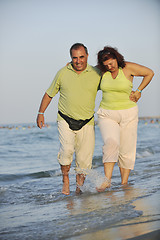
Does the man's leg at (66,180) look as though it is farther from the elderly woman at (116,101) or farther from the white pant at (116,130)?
the white pant at (116,130)

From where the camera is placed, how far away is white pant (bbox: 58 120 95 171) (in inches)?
178

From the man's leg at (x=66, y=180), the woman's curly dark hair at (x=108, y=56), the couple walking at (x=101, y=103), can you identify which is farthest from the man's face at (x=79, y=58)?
the man's leg at (x=66, y=180)

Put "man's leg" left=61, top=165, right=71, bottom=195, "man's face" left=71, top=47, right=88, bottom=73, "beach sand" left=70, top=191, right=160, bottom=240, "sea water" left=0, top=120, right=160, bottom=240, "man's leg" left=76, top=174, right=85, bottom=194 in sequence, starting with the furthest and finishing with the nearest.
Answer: "man's leg" left=76, top=174, right=85, bottom=194
"man's leg" left=61, top=165, right=71, bottom=195
"man's face" left=71, top=47, right=88, bottom=73
"sea water" left=0, top=120, right=160, bottom=240
"beach sand" left=70, top=191, right=160, bottom=240

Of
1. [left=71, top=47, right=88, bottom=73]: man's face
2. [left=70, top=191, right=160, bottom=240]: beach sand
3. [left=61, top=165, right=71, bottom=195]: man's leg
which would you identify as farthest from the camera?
[left=61, top=165, right=71, bottom=195]: man's leg

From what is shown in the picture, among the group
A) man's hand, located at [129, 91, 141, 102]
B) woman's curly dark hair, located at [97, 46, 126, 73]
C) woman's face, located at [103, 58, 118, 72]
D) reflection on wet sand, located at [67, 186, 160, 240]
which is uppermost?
woman's curly dark hair, located at [97, 46, 126, 73]

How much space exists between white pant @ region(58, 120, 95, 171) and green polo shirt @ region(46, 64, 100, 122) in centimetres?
18

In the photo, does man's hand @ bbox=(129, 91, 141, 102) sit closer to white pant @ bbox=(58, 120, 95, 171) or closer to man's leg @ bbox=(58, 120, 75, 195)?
white pant @ bbox=(58, 120, 95, 171)

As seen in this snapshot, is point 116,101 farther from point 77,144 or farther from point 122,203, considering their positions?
point 122,203

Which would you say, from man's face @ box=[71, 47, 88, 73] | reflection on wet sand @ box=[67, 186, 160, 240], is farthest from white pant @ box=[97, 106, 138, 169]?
man's face @ box=[71, 47, 88, 73]

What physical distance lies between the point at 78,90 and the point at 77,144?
0.73 metres

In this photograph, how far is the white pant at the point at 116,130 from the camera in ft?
14.5

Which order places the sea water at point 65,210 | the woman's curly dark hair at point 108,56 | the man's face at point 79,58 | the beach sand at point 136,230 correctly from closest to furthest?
the beach sand at point 136,230
the sea water at point 65,210
the woman's curly dark hair at point 108,56
the man's face at point 79,58

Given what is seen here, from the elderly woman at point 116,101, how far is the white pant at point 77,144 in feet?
0.75

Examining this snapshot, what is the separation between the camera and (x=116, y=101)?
4.39m
